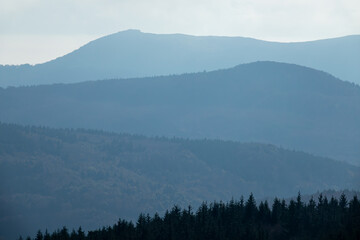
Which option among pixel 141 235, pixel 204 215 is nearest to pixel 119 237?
pixel 141 235

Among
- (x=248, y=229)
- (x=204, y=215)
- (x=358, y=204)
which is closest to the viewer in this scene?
(x=248, y=229)

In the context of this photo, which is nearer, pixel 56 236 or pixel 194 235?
pixel 194 235

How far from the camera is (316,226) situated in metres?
147

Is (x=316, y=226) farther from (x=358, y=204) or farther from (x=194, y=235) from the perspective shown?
(x=194, y=235)

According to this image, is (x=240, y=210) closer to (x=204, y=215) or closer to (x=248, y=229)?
(x=204, y=215)

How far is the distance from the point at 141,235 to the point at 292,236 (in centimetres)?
2301

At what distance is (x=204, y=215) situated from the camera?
158875mm

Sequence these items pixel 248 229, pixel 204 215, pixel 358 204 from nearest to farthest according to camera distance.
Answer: pixel 248 229 → pixel 358 204 → pixel 204 215

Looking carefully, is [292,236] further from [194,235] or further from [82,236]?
[82,236]

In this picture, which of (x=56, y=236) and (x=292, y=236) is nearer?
(x=292, y=236)

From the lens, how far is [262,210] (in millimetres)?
157125

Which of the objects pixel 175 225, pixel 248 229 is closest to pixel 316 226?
pixel 248 229

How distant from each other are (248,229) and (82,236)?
Answer: 29816mm

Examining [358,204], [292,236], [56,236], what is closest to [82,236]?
[56,236]
